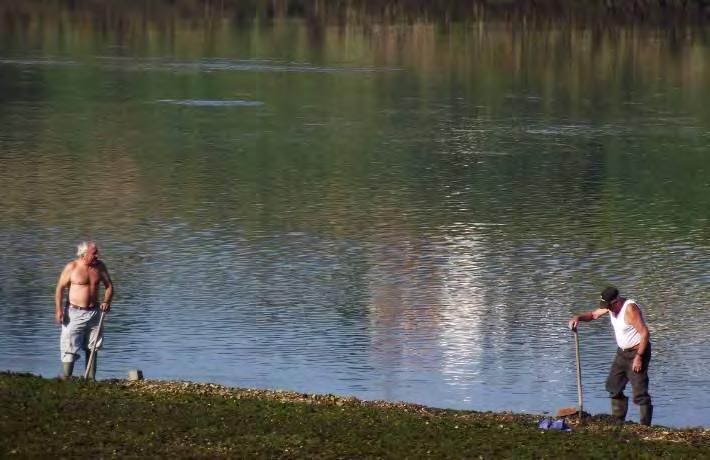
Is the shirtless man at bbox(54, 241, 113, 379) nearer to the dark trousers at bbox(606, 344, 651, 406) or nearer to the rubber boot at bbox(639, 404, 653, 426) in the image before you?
the dark trousers at bbox(606, 344, 651, 406)

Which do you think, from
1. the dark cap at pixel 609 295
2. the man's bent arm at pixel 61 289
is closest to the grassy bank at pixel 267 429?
the man's bent arm at pixel 61 289

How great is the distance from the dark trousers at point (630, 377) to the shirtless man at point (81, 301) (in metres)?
7.28

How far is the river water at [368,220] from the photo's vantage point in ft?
98.4

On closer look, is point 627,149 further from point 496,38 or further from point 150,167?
point 496,38

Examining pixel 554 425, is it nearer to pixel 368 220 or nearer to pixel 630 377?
pixel 630 377

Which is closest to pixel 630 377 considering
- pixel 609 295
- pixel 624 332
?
pixel 624 332

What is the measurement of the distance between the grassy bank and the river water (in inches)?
226

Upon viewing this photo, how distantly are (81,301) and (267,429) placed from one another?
4.99 metres

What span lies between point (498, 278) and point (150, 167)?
2369cm

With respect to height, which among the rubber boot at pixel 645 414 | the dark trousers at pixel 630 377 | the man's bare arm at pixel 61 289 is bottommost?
the rubber boot at pixel 645 414

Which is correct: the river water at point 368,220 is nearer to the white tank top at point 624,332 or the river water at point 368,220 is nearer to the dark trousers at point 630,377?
the dark trousers at point 630,377

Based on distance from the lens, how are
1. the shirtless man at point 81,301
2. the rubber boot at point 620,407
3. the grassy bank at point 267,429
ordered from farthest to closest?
1. the shirtless man at point 81,301
2. the rubber boot at point 620,407
3. the grassy bank at point 267,429

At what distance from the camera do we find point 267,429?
65.0 feet

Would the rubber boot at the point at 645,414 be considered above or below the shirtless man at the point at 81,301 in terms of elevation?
below
